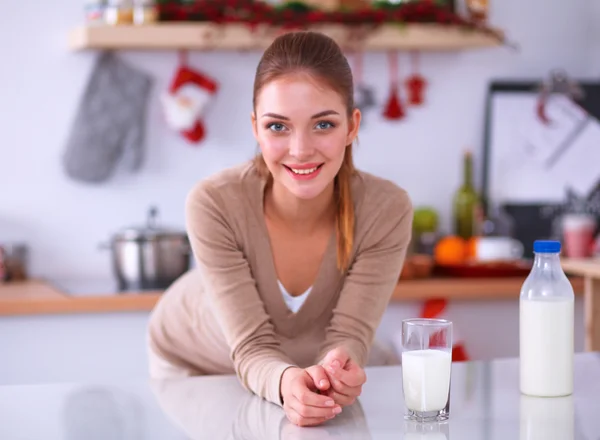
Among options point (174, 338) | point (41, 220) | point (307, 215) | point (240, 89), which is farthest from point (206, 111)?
point (307, 215)

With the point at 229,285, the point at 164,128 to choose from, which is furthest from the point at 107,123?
the point at 229,285

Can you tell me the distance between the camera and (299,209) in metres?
1.67

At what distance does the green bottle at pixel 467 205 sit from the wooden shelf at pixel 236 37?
44 cm

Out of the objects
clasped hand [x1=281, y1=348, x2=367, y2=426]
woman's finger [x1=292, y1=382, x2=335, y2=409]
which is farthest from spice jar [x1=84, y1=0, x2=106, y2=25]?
woman's finger [x1=292, y1=382, x2=335, y2=409]

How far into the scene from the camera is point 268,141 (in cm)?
146

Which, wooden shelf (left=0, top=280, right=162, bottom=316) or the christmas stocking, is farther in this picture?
the christmas stocking

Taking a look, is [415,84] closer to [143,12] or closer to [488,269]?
[488,269]

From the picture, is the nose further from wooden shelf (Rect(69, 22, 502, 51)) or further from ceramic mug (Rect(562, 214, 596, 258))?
ceramic mug (Rect(562, 214, 596, 258))

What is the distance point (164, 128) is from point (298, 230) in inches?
70.2

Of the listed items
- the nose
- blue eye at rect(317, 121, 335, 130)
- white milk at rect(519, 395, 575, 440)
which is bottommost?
white milk at rect(519, 395, 575, 440)

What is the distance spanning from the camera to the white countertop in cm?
116

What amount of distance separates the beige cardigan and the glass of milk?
0.29 m

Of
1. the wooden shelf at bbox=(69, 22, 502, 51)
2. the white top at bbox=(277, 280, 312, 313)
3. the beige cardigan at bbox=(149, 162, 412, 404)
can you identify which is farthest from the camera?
the wooden shelf at bbox=(69, 22, 502, 51)

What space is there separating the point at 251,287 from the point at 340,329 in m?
0.16
